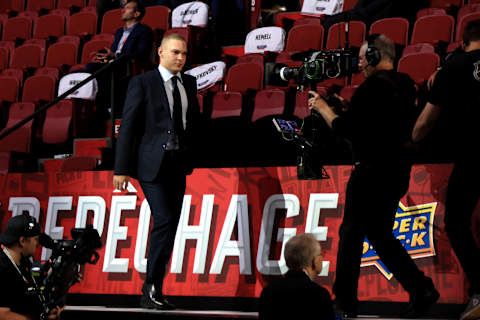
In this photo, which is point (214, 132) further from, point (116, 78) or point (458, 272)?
point (458, 272)

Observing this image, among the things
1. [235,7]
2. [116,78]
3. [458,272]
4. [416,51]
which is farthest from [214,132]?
[235,7]

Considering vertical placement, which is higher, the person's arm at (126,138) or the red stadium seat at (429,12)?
the red stadium seat at (429,12)

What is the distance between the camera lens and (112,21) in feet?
31.3

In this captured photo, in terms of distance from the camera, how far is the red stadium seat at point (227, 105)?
6.53 m

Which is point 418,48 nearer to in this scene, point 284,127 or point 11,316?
point 284,127

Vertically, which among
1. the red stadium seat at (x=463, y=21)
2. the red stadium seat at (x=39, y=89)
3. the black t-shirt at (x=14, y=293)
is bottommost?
the black t-shirt at (x=14, y=293)

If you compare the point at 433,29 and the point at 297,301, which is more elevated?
the point at 433,29

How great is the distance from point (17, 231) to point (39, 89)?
4.72 meters

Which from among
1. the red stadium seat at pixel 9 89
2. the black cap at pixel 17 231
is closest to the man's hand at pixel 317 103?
the black cap at pixel 17 231

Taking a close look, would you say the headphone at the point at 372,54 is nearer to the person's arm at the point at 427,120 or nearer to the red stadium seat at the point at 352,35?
the person's arm at the point at 427,120

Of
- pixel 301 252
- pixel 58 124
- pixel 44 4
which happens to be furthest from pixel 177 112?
pixel 44 4

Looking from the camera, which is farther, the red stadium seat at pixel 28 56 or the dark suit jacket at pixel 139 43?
the red stadium seat at pixel 28 56

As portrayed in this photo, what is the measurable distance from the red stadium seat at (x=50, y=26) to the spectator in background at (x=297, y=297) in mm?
8091

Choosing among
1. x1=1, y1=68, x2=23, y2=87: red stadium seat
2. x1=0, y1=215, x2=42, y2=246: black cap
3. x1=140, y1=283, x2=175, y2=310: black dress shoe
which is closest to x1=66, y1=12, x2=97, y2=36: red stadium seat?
x1=1, y1=68, x2=23, y2=87: red stadium seat
